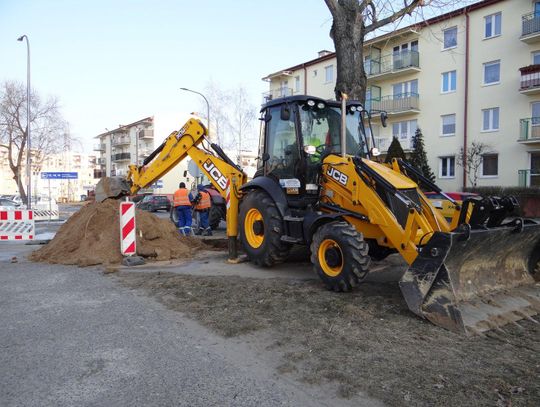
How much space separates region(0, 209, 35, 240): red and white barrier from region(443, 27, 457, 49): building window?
27.4 m

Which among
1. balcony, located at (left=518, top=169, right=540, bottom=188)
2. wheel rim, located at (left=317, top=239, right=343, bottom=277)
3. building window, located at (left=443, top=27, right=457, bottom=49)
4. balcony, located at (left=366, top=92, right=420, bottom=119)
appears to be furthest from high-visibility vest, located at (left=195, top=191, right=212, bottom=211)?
building window, located at (left=443, top=27, right=457, bottom=49)

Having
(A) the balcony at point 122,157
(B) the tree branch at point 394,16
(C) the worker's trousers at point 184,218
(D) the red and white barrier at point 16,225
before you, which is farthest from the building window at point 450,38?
(A) the balcony at point 122,157

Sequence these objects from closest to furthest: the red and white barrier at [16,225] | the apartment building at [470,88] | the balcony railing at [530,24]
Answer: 1. the red and white barrier at [16,225]
2. the balcony railing at [530,24]
3. the apartment building at [470,88]

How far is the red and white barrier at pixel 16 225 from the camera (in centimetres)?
1148

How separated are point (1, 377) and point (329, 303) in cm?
363

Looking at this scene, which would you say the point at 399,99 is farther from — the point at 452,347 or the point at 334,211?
the point at 452,347

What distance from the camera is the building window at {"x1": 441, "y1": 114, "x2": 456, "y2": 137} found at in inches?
1196

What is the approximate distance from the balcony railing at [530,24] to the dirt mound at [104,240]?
2366 cm

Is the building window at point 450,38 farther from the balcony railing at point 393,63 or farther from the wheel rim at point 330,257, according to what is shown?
the wheel rim at point 330,257

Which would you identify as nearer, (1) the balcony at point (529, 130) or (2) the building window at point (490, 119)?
(1) the balcony at point (529, 130)

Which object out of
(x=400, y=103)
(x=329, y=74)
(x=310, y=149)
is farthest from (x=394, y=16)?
(x=329, y=74)

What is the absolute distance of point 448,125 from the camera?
30734 mm

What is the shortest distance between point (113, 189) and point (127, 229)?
2204 mm

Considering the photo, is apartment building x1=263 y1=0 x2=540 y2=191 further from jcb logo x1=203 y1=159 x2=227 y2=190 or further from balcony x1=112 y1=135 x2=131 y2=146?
balcony x1=112 y1=135 x2=131 y2=146
